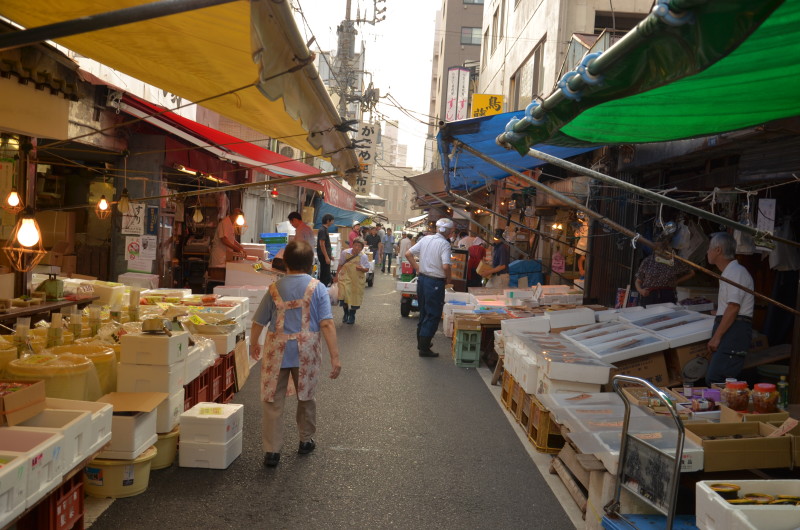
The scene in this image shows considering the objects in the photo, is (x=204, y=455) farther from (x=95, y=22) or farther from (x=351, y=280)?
(x=351, y=280)

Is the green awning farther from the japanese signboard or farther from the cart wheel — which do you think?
the japanese signboard

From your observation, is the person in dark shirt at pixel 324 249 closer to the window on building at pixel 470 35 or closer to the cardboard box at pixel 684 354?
the cardboard box at pixel 684 354

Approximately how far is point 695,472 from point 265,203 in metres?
23.5

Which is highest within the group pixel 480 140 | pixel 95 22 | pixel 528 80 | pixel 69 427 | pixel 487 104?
pixel 528 80

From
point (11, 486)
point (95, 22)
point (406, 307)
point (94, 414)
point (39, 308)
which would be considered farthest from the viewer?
point (406, 307)

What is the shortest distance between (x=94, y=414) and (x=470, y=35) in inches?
2397

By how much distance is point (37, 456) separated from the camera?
3551 mm

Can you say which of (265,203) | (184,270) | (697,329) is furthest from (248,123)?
(265,203)

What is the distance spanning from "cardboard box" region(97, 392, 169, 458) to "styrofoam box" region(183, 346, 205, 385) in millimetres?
Answer: 600

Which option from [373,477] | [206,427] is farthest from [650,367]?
[206,427]

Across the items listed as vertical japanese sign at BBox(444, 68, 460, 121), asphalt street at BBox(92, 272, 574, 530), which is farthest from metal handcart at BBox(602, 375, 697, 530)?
vertical japanese sign at BBox(444, 68, 460, 121)

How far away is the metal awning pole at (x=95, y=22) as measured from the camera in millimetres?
2551

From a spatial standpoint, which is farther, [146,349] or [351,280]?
[351,280]

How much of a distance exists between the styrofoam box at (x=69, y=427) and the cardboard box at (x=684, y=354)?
19.0ft
